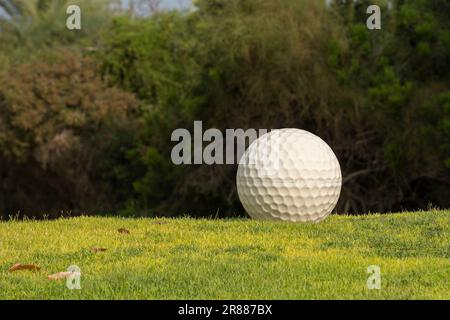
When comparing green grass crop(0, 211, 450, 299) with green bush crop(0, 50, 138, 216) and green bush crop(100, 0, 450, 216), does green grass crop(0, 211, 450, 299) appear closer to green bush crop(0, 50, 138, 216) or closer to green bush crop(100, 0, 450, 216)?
green bush crop(100, 0, 450, 216)

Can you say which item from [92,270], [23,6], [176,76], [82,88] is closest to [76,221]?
[92,270]

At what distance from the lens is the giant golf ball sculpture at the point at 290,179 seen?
31.4 feet

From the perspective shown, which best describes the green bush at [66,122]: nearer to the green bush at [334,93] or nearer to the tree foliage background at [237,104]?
the tree foliage background at [237,104]

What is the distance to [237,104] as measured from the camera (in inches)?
867

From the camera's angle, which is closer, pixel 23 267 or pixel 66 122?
pixel 23 267

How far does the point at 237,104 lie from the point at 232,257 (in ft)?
50.4

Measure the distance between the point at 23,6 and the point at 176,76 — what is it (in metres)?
11.6

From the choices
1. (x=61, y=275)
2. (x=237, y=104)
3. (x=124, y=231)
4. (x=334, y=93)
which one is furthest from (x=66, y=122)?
(x=61, y=275)

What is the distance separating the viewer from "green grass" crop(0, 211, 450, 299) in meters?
5.55

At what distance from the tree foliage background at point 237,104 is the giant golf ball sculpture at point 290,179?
31.0 ft

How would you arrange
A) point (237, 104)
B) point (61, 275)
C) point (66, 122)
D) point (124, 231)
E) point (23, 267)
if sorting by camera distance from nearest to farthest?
point (61, 275)
point (23, 267)
point (124, 231)
point (237, 104)
point (66, 122)

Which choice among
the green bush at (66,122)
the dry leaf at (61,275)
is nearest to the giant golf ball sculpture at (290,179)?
the dry leaf at (61,275)

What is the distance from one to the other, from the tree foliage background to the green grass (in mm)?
10710

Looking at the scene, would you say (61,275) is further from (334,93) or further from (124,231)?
(334,93)
